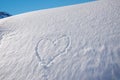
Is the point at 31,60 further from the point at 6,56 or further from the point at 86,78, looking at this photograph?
the point at 86,78

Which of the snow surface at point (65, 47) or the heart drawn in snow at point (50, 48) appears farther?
the heart drawn in snow at point (50, 48)

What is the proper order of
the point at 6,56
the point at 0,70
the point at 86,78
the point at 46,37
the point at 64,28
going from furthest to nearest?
the point at 64,28 < the point at 46,37 < the point at 6,56 < the point at 0,70 < the point at 86,78

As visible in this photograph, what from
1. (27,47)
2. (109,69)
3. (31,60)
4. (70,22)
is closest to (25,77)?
(31,60)

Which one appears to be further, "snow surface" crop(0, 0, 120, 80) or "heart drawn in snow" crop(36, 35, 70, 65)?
→ "heart drawn in snow" crop(36, 35, 70, 65)

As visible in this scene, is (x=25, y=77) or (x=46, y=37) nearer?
(x=25, y=77)

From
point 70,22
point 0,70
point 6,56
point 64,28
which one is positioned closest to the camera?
point 0,70
